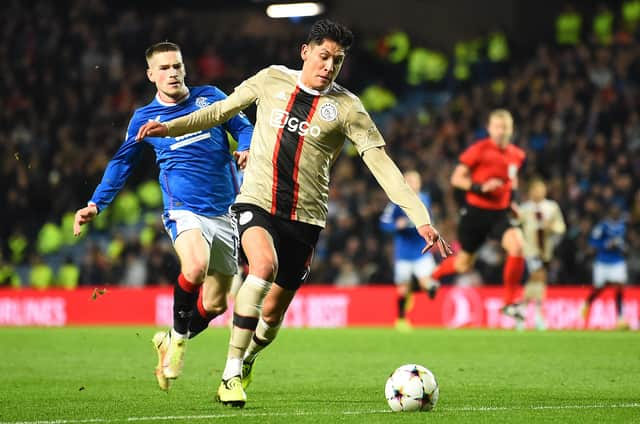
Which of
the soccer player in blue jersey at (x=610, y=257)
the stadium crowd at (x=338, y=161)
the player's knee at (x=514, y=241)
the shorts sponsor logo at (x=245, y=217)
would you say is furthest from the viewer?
the stadium crowd at (x=338, y=161)

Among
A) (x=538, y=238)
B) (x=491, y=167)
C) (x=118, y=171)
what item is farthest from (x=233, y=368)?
(x=538, y=238)

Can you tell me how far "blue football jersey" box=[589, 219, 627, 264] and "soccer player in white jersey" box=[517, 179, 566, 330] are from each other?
107cm

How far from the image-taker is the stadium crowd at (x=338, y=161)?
20.8 meters

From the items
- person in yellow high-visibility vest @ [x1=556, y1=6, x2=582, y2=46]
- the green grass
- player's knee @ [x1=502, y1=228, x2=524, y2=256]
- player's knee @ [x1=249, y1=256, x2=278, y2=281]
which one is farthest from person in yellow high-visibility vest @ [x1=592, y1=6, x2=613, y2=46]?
player's knee @ [x1=249, y1=256, x2=278, y2=281]

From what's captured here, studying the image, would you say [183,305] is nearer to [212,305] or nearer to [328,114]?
[212,305]

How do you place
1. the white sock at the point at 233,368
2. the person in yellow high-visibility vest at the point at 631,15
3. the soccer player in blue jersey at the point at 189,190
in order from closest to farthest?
1. the white sock at the point at 233,368
2. the soccer player in blue jersey at the point at 189,190
3. the person in yellow high-visibility vest at the point at 631,15

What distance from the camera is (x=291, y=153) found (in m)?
7.12

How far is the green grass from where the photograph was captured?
21.4 ft

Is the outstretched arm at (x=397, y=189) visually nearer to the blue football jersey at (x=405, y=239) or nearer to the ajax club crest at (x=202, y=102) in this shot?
the ajax club crest at (x=202, y=102)

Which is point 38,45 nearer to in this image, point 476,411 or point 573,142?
point 573,142

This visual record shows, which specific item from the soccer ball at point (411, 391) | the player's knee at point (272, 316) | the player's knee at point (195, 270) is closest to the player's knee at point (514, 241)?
the player's knee at point (195, 270)

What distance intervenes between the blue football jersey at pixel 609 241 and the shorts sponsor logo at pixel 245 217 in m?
11.9

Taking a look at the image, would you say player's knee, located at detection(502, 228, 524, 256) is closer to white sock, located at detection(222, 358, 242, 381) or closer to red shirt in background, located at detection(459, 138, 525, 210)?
red shirt in background, located at detection(459, 138, 525, 210)

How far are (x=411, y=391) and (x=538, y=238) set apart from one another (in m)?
11.0
